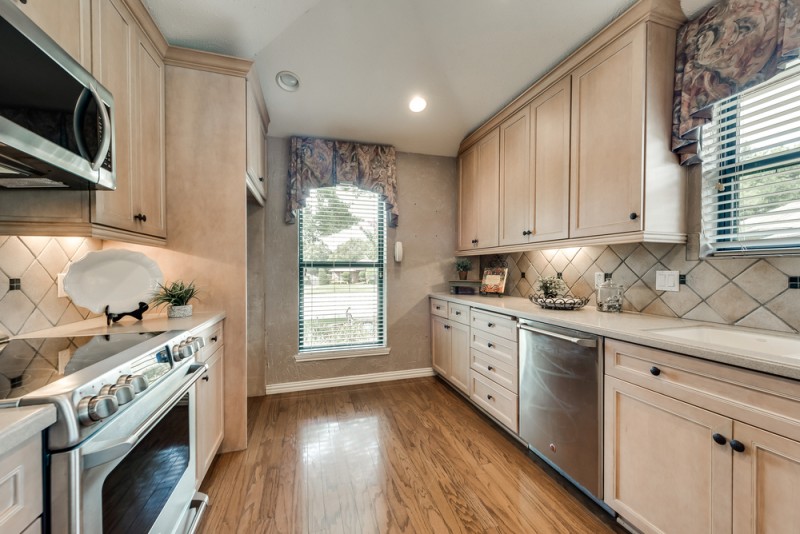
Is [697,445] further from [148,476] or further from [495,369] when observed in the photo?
[148,476]

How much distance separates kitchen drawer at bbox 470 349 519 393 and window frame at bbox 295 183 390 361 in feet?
3.63

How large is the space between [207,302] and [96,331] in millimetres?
600

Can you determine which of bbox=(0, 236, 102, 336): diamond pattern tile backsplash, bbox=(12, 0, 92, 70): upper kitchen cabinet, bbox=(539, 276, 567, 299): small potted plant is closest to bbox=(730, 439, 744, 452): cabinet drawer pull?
bbox=(539, 276, 567, 299): small potted plant

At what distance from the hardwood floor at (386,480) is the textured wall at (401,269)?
0.62m

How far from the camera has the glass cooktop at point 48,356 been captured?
82cm

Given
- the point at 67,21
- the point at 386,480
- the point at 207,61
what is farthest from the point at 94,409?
the point at 207,61

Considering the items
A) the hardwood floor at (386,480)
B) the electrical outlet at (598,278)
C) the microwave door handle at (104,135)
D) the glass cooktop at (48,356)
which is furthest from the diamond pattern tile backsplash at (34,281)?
the electrical outlet at (598,278)

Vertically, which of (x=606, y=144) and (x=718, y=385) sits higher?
(x=606, y=144)

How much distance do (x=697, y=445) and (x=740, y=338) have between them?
0.64 m

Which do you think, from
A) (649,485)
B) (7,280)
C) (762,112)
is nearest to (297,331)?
(7,280)

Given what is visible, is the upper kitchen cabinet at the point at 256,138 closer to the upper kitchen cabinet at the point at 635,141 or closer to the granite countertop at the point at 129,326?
the granite countertop at the point at 129,326

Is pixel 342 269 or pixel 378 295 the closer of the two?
pixel 342 269

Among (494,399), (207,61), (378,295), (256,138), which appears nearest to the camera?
(207,61)

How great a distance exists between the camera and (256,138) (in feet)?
8.04
